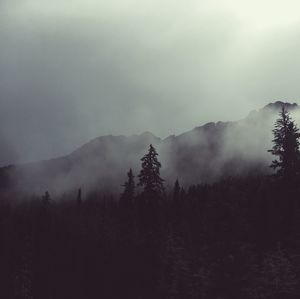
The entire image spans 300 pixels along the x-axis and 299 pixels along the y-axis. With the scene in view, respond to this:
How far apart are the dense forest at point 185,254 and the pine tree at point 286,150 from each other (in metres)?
0.09

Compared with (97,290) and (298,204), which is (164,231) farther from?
(298,204)

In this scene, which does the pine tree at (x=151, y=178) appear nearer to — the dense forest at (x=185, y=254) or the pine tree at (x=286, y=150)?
the dense forest at (x=185, y=254)

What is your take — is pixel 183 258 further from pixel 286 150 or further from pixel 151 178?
pixel 151 178

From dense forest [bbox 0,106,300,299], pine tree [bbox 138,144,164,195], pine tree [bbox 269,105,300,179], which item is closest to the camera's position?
dense forest [bbox 0,106,300,299]

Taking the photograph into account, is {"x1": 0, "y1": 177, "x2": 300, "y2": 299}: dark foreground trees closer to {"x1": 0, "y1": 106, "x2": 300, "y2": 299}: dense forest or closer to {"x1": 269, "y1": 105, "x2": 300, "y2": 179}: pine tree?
{"x1": 0, "y1": 106, "x2": 300, "y2": 299}: dense forest

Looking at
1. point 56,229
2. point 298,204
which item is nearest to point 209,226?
point 298,204

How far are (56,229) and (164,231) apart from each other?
18.4 metres

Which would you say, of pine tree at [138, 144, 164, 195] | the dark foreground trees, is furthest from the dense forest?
pine tree at [138, 144, 164, 195]

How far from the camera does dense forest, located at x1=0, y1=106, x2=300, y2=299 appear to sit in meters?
27.0

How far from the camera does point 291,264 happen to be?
26656mm

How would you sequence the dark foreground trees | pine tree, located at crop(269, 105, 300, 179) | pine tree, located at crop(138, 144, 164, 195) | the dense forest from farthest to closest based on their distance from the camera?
pine tree, located at crop(138, 144, 164, 195) < pine tree, located at crop(269, 105, 300, 179) < the dense forest < the dark foreground trees

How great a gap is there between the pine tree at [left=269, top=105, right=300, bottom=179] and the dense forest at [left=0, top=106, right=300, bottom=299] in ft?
0.29

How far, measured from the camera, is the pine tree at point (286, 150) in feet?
124

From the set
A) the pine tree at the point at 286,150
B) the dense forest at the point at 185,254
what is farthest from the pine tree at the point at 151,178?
the pine tree at the point at 286,150
